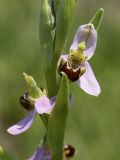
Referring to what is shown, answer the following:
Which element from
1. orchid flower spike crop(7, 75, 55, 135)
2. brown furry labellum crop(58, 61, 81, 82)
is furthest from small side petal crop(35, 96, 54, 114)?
brown furry labellum crop(58, 61, 81, 82)

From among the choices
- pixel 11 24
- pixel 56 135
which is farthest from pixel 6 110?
pixel 56 135

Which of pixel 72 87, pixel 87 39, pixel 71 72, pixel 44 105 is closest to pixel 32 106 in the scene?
pixel 44 105

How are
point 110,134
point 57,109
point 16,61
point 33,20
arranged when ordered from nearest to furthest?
point 57,109 < point 110,134 < point 16,61 < point 33,20

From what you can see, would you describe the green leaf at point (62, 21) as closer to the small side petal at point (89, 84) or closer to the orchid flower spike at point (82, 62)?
the orchid flower spike at point (82, 62)

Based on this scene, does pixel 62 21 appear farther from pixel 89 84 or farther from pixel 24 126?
pixel 24 126

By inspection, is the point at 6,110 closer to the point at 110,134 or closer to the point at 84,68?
the point at 110,134

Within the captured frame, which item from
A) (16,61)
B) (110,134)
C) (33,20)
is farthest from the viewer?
(33,20)

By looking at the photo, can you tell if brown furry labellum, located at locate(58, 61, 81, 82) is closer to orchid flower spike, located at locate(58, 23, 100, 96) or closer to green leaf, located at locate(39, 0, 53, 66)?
orchid flower spike, located at locate(58, 23, 100, 96)

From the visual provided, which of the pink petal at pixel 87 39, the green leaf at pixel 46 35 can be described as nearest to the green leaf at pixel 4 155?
the green leaf at pixel 46 35
